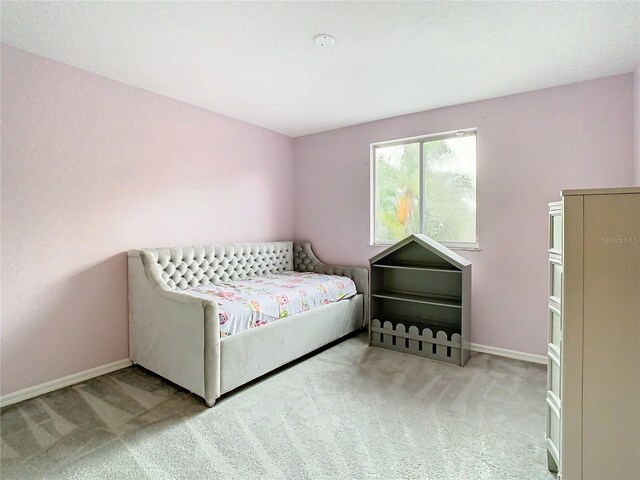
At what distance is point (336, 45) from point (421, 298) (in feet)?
8.01

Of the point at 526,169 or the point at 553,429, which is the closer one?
the point at 553,429

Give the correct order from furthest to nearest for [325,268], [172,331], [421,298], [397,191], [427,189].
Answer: [325,268]
[397,191]
[427,189]
[421,298]
[172,331]

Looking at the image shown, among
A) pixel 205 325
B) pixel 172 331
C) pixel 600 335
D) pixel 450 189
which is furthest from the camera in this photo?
pixel 450 189

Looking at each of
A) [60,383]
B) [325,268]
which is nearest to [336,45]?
[325,268]

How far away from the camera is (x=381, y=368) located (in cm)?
296

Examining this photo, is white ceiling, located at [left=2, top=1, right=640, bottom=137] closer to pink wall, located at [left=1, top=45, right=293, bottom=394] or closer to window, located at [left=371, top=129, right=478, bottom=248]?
pink wall, located at [left=1, top=45, right=293, bottom=394]

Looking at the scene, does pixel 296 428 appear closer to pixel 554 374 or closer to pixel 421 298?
pixel 554 374

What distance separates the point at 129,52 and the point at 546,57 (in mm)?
3076

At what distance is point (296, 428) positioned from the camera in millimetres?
2068

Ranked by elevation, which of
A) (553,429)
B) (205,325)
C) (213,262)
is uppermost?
(213,262)

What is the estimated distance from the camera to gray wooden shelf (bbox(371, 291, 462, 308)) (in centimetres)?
319

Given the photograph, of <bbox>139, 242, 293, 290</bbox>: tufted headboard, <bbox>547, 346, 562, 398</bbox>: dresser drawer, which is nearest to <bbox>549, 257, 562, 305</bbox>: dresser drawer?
<bbox>547, 346, 562, 398</bbox>: dresser drawer

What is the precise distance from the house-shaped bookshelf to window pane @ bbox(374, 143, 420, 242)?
0.40m

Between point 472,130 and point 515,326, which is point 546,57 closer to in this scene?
point 472,130
